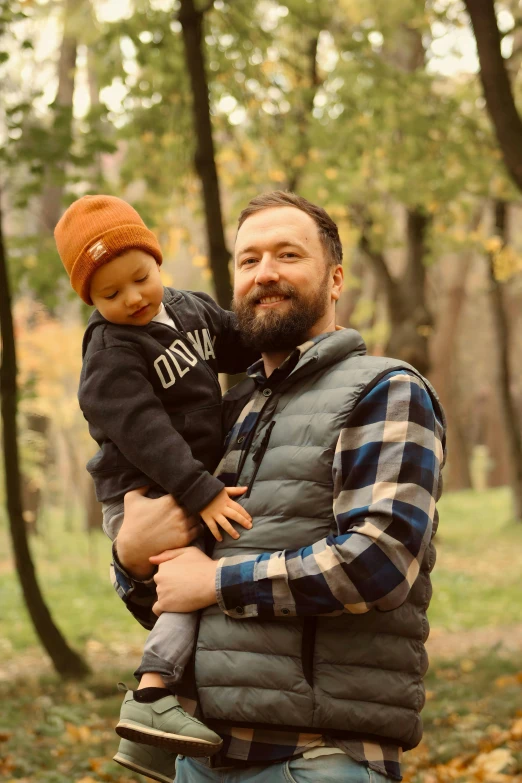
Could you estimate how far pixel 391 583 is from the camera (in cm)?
202

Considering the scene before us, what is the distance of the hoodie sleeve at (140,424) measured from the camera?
2.35 metres

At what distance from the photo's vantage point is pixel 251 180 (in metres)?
10.3

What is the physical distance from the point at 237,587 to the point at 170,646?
10.2 inches

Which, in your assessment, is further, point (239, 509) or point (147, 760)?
point (147, 760)

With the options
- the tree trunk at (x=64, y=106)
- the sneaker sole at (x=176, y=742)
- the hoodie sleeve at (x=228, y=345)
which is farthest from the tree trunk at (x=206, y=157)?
the sneaker sole at (x=176, y=742)

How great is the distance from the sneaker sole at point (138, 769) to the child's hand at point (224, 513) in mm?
640

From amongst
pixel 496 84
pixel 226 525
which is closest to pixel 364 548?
pixel 226 525

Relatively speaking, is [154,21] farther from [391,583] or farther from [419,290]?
[391,583]

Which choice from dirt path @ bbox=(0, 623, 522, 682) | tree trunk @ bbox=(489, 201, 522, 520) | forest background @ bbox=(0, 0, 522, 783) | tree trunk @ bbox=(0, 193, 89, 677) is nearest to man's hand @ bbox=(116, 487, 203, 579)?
forest background @ bbox=(0, 0, 522, 783)

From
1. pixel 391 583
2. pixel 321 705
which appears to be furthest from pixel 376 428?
pixel 321 705

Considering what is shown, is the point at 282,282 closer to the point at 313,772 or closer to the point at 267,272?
the point at 267,272

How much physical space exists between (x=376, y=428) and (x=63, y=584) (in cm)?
1205

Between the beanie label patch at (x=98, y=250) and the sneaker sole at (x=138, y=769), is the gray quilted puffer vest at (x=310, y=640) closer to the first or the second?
the sneaker sole at (x=138, y=769)

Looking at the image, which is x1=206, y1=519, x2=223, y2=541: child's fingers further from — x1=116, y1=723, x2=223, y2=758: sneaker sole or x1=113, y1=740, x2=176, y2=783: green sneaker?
x1=113, y1=740, x2=176, y2=783: green sneaker
